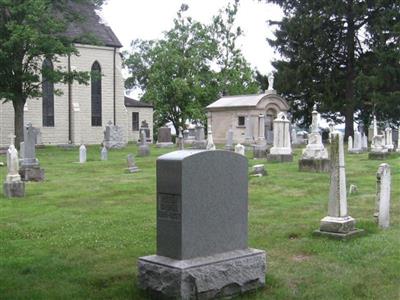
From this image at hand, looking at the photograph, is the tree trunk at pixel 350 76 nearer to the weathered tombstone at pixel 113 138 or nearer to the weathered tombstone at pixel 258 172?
the weathered tombstone at pixel 113 138

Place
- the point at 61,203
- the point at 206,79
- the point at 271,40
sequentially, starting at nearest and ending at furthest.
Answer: the point at 61,203 < the point at 271,40 < the point at 206,79

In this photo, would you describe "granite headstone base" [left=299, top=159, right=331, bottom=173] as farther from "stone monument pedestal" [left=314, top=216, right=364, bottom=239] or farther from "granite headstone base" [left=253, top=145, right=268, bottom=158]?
"stone monument pedestal" [left=314, top=216, right=364, bottom=239]

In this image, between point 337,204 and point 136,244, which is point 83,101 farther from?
point 337,204

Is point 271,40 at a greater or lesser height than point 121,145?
greater

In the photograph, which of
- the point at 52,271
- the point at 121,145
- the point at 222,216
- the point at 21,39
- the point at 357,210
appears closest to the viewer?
the point at 222,216

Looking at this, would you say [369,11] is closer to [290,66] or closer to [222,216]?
[290,66]

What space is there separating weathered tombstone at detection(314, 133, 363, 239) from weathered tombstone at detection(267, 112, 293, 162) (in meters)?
13.9

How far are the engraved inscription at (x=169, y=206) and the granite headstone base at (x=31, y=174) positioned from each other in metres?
12.2

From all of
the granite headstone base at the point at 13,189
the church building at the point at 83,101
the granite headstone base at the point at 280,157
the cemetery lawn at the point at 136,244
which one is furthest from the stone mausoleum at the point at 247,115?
the granite headstone base at the point at 13,189

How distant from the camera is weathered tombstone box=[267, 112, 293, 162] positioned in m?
22.4

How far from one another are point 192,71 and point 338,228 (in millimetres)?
47307

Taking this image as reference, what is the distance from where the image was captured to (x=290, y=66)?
140 feet

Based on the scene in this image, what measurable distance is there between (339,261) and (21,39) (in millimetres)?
26884

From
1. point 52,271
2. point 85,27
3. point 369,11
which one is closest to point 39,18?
point 85,27
